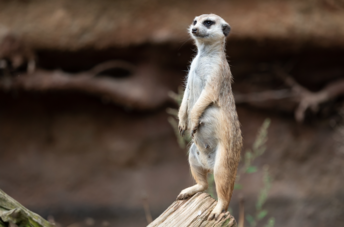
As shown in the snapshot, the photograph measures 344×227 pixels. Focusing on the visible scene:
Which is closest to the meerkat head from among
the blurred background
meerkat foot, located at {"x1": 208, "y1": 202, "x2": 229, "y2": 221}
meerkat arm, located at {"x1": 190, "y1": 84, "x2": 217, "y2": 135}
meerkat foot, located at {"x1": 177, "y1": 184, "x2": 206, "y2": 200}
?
meerkat arm, located at {"x1": 190, "y1": 84, "x2": 217, "y2": 135}

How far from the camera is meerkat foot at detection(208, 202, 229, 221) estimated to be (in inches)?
89.9

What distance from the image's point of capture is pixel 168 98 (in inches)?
207

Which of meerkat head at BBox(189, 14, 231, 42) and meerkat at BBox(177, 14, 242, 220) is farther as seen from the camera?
meerkat head at BBox(189, 14, 231, 42)

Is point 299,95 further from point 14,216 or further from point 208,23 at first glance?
point 14,216

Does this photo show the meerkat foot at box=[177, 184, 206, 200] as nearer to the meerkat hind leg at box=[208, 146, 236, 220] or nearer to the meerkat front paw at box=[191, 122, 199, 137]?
the meerkat hind leg at box=[208, 146, 236, 220]

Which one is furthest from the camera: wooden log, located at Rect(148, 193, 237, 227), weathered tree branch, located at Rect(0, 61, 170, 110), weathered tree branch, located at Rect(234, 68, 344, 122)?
weathered tree branch, located at Rect(234, 68, 344, 122)

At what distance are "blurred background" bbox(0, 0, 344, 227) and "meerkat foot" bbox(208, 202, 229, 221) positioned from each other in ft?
9.47

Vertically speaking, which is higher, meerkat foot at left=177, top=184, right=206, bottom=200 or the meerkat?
the meerkat

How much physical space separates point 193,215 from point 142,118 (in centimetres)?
324

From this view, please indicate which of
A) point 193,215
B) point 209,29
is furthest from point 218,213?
point 209,29

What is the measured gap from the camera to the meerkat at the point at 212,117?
8.02 ft

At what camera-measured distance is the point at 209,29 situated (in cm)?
270

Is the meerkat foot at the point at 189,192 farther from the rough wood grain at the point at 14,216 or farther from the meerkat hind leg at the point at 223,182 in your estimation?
the rough wood grain at the point at 14,216

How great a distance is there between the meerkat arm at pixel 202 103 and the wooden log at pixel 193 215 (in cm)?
48
